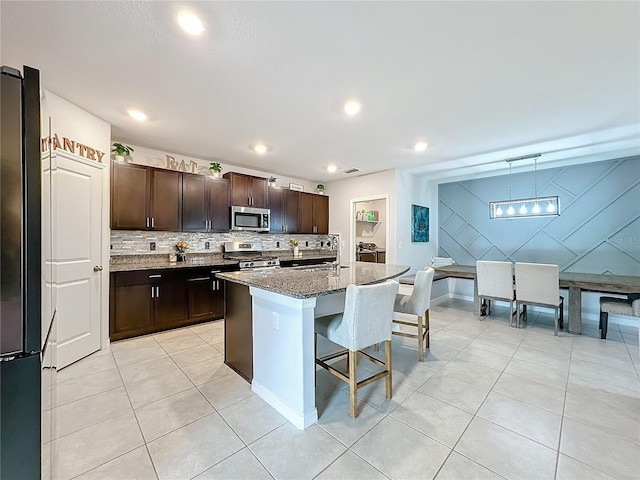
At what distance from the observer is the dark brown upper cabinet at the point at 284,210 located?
17.0 ft

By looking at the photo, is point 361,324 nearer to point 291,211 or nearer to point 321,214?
point 291,211

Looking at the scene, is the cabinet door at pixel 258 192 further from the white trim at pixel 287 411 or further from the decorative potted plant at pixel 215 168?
the white trim at pixel 287 411

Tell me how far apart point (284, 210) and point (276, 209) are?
185 millimetres

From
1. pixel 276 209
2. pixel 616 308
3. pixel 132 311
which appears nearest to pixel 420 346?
pixel 616 308

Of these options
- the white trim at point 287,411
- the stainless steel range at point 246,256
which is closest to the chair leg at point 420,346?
the white trim at point 287,411

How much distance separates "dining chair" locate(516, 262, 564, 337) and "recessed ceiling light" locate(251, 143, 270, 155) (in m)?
3.94

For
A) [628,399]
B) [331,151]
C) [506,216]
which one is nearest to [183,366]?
[331,151]

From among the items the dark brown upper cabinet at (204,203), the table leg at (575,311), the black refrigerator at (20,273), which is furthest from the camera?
the dark brown upper cabinet at (204,203)

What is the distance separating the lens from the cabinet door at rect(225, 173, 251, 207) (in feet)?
15.0

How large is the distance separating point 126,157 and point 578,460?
5.11 m

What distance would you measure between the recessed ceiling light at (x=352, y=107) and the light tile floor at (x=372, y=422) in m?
2.59

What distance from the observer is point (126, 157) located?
3.55 meters

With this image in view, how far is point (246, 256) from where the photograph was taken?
489 cm

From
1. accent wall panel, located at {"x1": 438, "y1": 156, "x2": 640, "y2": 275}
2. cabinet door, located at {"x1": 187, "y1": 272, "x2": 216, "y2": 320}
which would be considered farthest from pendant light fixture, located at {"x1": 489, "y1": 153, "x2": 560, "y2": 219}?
cabinet door, located at {"x1": 187, "y1": 272, "x2": 216, "y2": 320}
